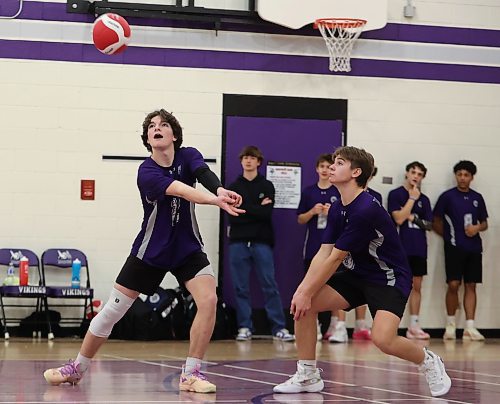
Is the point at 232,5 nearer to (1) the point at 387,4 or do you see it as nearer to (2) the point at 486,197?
(1) the point at 387,4

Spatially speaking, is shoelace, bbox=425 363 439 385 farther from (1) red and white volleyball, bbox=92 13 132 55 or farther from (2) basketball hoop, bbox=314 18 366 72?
(2) basketball hoop, bbox=314 18 366 72

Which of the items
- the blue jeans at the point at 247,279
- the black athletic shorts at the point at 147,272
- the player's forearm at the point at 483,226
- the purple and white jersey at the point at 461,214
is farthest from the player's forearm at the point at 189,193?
the player's forearm at the point at 483,226

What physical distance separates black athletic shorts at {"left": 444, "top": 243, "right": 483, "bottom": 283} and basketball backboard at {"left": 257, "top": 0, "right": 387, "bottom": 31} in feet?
10.2

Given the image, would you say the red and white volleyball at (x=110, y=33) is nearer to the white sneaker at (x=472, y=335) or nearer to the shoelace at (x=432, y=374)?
the shoelace at (x=432, y=374)

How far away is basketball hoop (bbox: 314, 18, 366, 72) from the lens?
40.6ft

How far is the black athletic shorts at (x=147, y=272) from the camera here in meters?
6.84

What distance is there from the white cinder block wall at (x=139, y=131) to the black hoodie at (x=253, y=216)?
1.85 feet

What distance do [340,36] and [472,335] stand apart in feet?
13.7

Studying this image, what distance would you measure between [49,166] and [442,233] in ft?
17.0

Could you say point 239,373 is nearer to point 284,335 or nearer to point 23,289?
point 284,335

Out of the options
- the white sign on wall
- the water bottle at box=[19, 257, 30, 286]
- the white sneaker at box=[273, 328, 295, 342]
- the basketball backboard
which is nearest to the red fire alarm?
the water bottle at box=[19, 257, 30, 286]

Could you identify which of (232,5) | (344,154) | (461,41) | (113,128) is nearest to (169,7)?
(232,5)

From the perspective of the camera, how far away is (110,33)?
9.91 m

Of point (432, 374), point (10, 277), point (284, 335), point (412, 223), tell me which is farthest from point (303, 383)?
point (412, 223)
